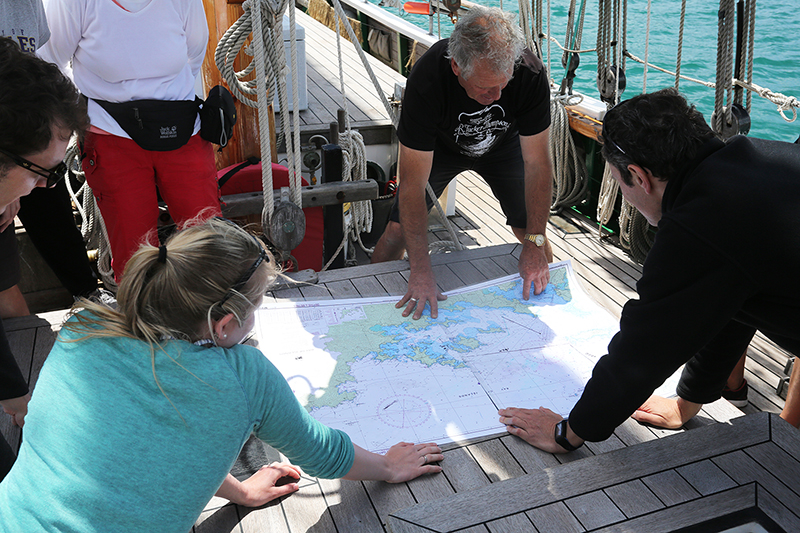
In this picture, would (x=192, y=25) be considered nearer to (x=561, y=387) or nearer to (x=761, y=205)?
(x=561, y=387)

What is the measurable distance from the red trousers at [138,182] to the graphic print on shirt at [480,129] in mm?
959

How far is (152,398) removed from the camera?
96 cm

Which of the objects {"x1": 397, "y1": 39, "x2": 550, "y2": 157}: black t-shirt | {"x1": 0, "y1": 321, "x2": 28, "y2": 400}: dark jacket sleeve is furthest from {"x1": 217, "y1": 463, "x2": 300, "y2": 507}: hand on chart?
{"x1": 397, "y1": 39, "x2": 550, "y2": 157}: black t-shirt

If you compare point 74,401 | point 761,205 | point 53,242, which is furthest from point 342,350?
point 53,242

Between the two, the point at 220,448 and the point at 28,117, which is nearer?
the point at 220,448

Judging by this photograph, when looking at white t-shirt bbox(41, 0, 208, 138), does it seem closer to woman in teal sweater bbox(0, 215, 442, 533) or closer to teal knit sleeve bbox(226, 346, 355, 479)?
woman in teal sweater bbox(0, 215, 442, 533)

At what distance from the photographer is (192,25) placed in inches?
86.7

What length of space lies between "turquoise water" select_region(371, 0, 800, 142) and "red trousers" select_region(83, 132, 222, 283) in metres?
8.53

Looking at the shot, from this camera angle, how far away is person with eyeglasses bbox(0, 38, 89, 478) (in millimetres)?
1189

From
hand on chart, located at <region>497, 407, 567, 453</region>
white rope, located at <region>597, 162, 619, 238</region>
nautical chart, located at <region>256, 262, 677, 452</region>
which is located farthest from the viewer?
white rope, located at <region>597, 162, 619, 238</region>

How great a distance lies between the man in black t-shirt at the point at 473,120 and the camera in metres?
2.03

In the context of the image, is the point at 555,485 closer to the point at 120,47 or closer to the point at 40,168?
the point at 40,168

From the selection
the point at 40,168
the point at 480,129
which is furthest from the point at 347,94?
the point at 40,168

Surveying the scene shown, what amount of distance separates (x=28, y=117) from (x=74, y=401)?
60cm
